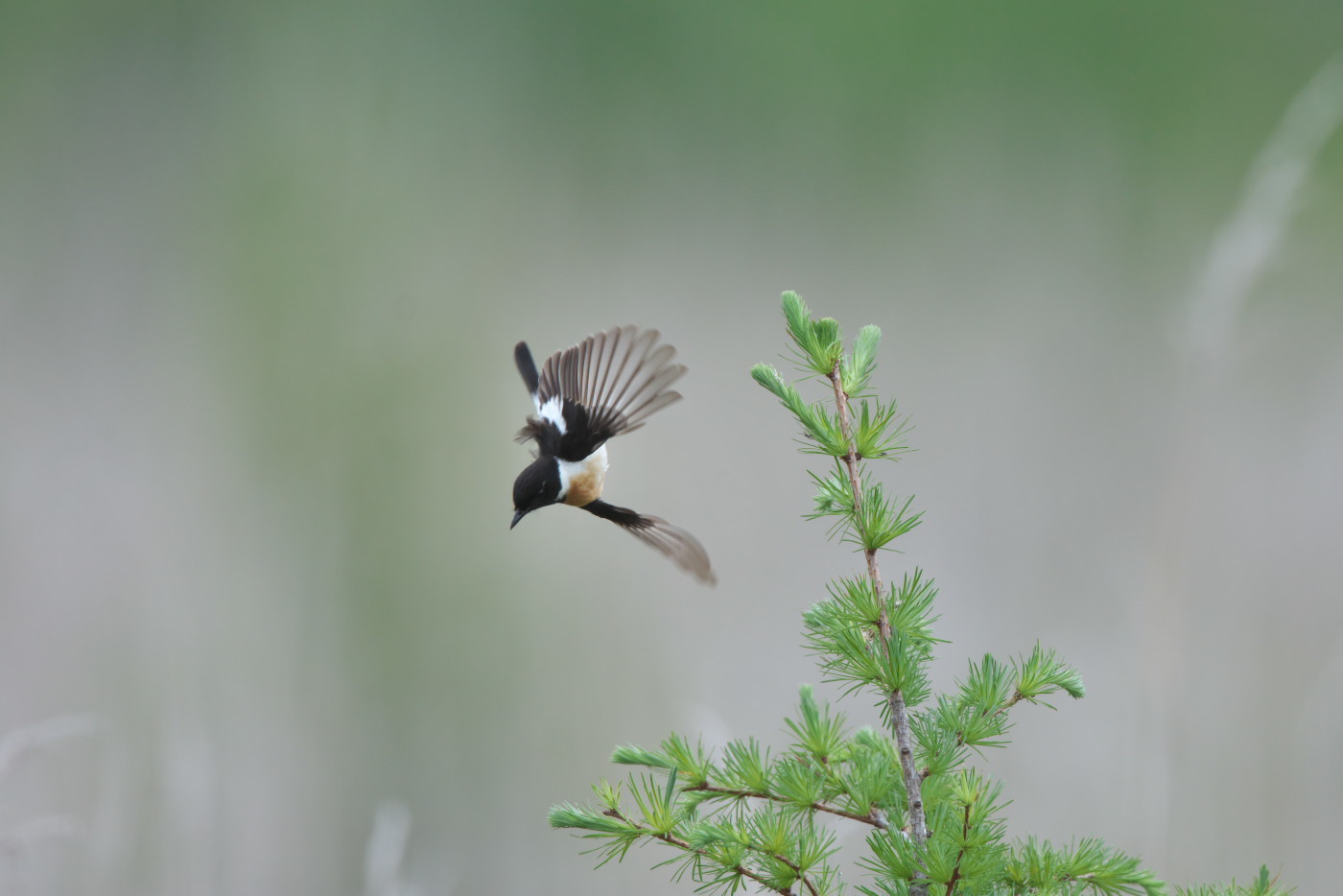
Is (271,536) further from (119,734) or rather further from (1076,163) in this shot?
(1076,163)

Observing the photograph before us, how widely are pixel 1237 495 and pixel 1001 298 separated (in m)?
0.49

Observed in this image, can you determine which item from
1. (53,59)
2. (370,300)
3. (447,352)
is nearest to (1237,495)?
(447,352)

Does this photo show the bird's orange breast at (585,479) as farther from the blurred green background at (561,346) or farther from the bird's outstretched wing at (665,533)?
the blurred green background at (561,346)

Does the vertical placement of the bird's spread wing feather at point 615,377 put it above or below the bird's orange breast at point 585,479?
above

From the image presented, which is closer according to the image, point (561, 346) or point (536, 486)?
point (536, 486)

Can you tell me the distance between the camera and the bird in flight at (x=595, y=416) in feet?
1.79

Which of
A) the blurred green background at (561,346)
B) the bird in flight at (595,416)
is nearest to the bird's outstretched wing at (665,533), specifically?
the bird in flight at (595,416)

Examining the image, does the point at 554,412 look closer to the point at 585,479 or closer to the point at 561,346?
the point at 585,479

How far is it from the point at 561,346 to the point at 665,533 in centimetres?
94

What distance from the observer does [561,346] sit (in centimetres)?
151

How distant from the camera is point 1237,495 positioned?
1572 millimetres

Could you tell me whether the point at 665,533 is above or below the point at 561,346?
below

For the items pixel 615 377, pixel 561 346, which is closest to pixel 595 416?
pixel 615 377

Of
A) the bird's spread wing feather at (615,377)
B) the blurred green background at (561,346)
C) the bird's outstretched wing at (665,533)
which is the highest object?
the blurred green background at (561,346)
